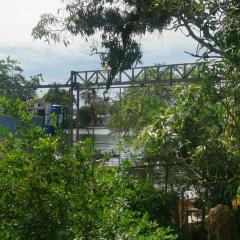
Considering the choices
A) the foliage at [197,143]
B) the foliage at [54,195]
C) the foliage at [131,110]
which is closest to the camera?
the foliage at [54,195]

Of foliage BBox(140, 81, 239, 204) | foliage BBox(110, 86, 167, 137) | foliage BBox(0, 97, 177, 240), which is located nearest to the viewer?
foliage BBox(0, 97, 177, 240)

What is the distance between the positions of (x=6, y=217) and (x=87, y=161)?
0.56 meters

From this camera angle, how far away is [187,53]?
16.2 ft

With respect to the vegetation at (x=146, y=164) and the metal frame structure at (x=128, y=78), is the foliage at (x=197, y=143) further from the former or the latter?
the metal frame structure at (x=128, y=78)

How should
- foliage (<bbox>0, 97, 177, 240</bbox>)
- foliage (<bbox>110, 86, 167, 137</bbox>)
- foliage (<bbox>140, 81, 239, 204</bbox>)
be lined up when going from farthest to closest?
foliage (<bbox>110, 86, 167, 137</bbox>) < foliage (<bbox>140, 81, 239, 204</bbox>) < foliage (<bbox>0, 97, 177, 240</bbox>)

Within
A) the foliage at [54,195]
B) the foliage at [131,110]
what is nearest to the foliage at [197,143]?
the foliage at [54,195]

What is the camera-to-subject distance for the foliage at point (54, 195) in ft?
9.61

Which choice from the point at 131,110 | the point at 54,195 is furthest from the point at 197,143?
the point at 131,110

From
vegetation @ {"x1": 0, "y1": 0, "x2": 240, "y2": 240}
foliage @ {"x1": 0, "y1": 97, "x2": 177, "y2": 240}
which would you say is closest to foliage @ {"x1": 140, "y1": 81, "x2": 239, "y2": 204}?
vegetation @ {"x1": 0, "y1": 0, "x2": 240, "y2": 240}

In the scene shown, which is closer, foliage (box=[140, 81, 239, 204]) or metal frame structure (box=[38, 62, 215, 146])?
foliage (box=[140, 81, 239, 204])

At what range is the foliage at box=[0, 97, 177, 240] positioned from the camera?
9.61ft

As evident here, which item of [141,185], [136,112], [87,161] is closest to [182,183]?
[141,185]

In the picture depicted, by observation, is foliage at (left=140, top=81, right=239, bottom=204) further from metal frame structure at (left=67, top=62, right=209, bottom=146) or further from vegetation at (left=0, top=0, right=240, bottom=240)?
metal frame structure at (left=67, top=62, right=209, bottom=146)

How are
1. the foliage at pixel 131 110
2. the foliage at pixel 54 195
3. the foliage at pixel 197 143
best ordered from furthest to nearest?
the foliage at pixel 131 110
the foliage at pixel 197 143
the foliage at pixel 54 195
